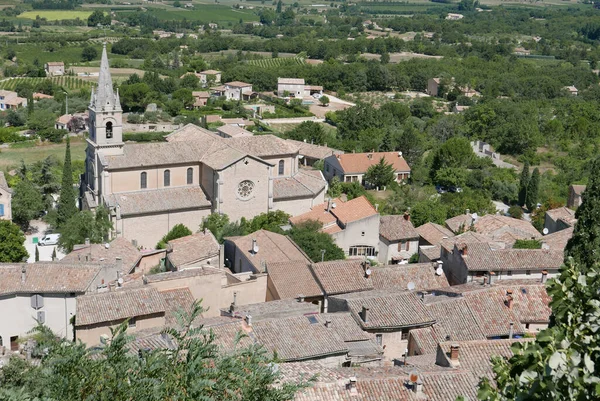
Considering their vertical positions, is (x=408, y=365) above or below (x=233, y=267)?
above

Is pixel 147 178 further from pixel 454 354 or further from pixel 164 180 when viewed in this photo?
pixel 454 354

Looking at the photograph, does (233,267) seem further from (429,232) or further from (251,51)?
(251,51)

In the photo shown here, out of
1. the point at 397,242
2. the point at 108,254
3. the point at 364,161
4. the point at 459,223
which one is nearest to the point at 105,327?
the point at 108,254

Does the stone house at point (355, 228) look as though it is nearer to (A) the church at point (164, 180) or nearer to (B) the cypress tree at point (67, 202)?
(A) the church at point (164, 180)

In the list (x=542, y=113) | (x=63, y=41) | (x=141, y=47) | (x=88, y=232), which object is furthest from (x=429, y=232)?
(x=63, y=41)

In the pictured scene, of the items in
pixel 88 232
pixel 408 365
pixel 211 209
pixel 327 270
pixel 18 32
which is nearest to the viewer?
pixel 408 365

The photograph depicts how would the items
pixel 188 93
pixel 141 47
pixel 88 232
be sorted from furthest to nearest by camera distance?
pixel 141 47
pixel 188 93
pixel 88 232

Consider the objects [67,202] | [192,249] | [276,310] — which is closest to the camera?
[276,310]
